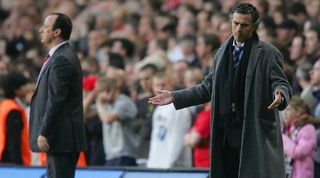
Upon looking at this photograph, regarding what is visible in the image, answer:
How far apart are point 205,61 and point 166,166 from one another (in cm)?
272

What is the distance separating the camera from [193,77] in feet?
43.0

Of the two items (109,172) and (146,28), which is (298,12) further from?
(109,172)

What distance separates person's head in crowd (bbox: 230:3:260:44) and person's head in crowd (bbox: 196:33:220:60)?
5923 millimetres

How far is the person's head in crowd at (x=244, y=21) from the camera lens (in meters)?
8.55

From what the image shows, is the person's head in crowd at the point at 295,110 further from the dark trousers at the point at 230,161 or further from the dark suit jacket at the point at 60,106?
the dark suit jacket at the point at 60,106

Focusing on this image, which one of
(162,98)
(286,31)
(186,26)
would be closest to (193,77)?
(286,31)

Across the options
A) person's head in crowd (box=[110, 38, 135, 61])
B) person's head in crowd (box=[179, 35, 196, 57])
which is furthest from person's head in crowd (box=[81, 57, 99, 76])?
person's head in crowd (box=[179, 35, 196, 57])

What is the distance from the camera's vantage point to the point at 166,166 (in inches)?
486

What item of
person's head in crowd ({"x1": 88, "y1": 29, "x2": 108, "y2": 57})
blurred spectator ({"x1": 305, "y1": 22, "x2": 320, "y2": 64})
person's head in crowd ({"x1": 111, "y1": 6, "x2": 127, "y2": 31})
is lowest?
blurred spectator ({"x1": 305, "y1": 22, "x2": 320, "y2": 64})

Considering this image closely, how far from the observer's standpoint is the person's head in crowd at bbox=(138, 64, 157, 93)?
13.9 metres

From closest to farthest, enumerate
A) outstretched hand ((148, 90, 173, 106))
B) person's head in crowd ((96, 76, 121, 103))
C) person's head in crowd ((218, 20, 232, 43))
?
outstretched hand ((148, 90, 173, 106)), person's head in crowd ((96, 76, 121, 103)), person's head in crowd ((218, 20, 232, 43))

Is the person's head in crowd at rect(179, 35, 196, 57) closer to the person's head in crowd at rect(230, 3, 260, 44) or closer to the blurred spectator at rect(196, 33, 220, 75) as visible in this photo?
the blurred spectator at rect(196, 33, 220, 75)

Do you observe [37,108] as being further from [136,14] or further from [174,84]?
[136,14]

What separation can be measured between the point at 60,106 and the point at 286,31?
209 inches
